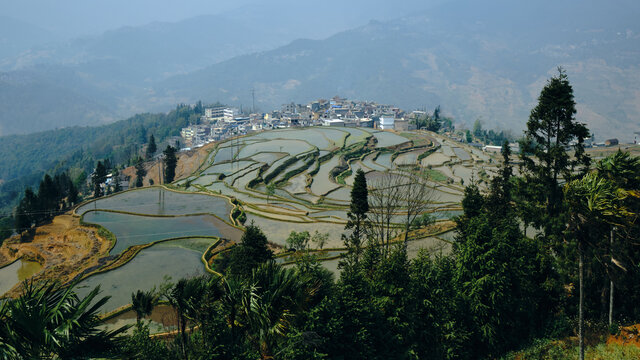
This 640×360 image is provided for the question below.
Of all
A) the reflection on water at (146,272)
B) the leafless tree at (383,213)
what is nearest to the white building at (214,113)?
the leafless tree at (383,213)

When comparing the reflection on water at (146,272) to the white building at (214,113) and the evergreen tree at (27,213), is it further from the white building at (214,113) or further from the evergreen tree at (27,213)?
the white building at (214,113)

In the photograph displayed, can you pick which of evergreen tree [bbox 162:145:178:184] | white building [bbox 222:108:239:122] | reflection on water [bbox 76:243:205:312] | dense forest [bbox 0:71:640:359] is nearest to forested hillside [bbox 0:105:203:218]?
white building [bbox 222:108:239:122]

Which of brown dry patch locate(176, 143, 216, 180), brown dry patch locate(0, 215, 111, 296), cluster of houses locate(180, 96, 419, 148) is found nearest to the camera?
brown dry patch locate(0, 215, 111, 296)

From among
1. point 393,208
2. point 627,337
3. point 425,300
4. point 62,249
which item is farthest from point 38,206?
point 627,337

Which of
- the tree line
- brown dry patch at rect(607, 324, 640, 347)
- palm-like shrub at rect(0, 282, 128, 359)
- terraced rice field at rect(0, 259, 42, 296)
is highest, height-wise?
palm-like shrub at rect(0, 282, 128, 359)

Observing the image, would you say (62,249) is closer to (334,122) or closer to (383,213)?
(383,213)

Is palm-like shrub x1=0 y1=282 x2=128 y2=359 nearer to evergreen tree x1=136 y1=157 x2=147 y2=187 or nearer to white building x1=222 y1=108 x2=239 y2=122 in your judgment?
evergreen tree x1=136 y1=157 x2=147 y2=187

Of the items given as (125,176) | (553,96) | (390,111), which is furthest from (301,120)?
(553,96)
